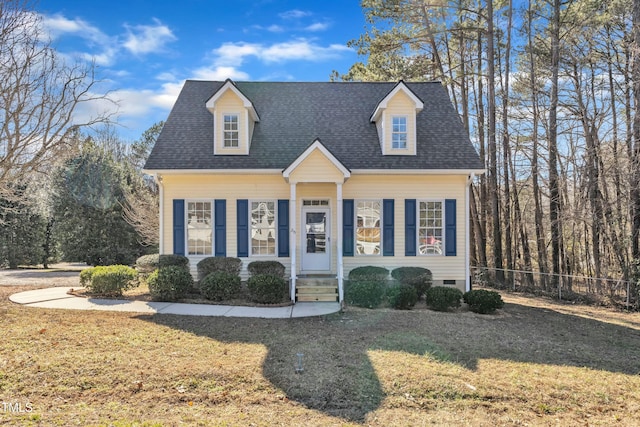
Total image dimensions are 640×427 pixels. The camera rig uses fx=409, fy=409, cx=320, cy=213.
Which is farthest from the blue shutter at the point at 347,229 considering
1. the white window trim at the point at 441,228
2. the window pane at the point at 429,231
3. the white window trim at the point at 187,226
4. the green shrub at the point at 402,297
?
the white window trim at the point at 187,226

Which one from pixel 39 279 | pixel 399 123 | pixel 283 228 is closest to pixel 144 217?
pixel 39 279

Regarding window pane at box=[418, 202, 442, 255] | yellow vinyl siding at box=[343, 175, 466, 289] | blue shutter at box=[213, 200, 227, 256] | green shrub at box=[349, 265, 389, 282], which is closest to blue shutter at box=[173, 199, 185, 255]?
blue shutter at box=[213, 200, 227, 256]

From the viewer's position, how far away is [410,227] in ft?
42.6

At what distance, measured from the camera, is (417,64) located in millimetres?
21469

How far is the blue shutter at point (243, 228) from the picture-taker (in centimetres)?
1291

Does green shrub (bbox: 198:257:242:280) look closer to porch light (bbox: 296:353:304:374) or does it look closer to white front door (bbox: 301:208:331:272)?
white front door (bbox: 301:208:331:272)

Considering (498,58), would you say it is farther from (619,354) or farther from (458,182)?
(619,354)

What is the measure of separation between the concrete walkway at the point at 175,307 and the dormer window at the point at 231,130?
5.53 meters

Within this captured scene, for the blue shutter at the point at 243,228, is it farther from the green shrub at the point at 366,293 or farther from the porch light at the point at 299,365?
the porch light at the point at 299,365

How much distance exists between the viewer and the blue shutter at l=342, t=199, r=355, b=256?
42.3 ft

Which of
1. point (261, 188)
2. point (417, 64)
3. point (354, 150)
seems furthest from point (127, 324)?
point (417, 64)

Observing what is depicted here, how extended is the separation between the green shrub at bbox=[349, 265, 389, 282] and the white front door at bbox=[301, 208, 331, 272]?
1539 millimetres

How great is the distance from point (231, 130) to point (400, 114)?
220 inches

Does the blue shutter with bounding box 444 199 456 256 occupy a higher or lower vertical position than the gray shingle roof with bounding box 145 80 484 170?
lower
